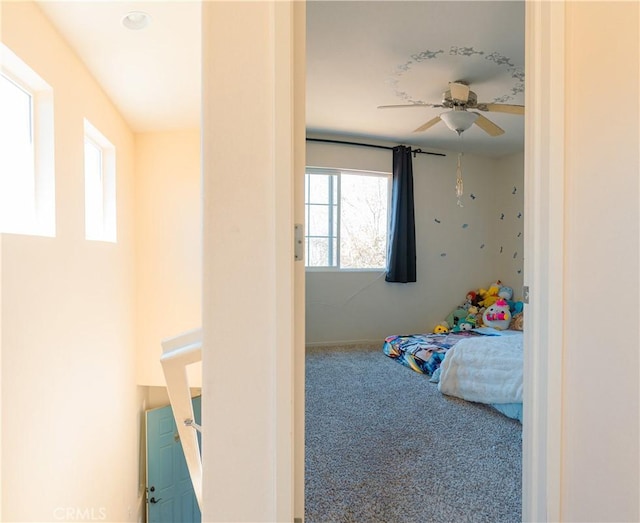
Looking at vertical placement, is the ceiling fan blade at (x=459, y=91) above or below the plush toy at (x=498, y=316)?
above

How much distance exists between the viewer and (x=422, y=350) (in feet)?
10.9

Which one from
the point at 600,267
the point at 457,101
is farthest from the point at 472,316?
the point at 600,267

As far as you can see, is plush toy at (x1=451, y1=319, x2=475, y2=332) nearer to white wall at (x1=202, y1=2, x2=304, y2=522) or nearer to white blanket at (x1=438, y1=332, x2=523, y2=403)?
white blanket at (x1=438, y1=332, x2=523, y2=403)

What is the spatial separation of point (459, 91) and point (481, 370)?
210 cm

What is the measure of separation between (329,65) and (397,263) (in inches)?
99.9

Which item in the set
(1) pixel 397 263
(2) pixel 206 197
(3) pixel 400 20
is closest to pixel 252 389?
(2) pixel 206 197

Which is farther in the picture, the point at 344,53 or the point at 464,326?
the point at 464,326

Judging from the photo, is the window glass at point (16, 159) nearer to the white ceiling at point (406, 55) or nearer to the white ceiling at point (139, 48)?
the white ceiling at point (139, 48)

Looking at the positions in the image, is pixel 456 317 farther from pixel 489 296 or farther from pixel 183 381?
pixel 183 381

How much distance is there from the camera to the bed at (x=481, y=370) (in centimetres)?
235

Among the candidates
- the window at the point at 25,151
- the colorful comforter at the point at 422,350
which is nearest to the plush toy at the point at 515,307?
the colorful comforter at the point at 422,350

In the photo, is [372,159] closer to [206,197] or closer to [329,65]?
[329,65]

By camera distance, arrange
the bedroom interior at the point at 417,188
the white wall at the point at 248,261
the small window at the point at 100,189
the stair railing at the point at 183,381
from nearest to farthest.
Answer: the white wall at the point at 248,261, the stair railing at the point at 183,381, the bedroom interior at the point at 417,188, the small window at the point at 100,189

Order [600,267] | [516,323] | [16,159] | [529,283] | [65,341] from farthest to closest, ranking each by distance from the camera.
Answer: [516,323]
[65,341]
[16,159]
[529,283]
[600,267]
